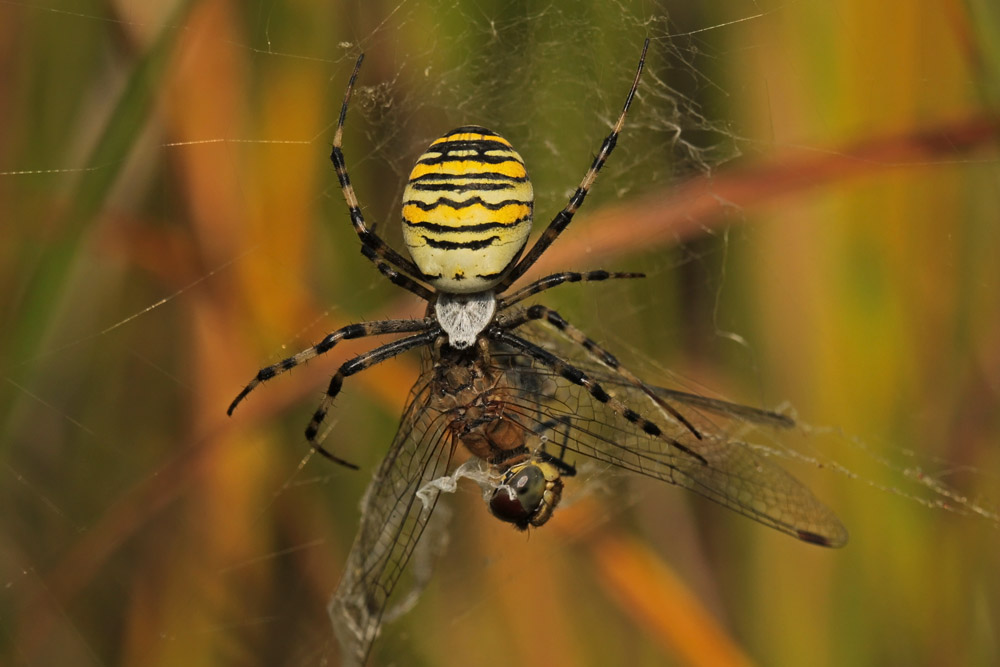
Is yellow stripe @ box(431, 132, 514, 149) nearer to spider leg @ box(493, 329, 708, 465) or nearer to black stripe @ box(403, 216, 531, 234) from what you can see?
black stripe @ box(403, 216, 531, 234)

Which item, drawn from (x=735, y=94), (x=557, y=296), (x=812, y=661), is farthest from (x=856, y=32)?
(x=812, y=661)

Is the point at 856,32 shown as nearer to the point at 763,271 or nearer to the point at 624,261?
the point at 763,271

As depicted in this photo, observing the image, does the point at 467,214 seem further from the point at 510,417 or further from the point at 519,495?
the point at 519,495

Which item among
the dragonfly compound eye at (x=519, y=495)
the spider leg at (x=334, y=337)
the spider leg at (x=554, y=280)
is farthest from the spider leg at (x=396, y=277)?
the dragonfly compound eye at (x=519, y=495)

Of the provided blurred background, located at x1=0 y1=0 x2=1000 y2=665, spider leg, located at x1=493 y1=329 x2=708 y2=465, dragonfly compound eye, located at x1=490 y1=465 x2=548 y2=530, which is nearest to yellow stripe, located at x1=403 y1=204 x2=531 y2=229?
spider leg, located at x1=493 y1=329 x2=708 y2=465

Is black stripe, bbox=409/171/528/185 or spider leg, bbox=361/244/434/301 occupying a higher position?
black stripe, bbox=409/171/528/185
